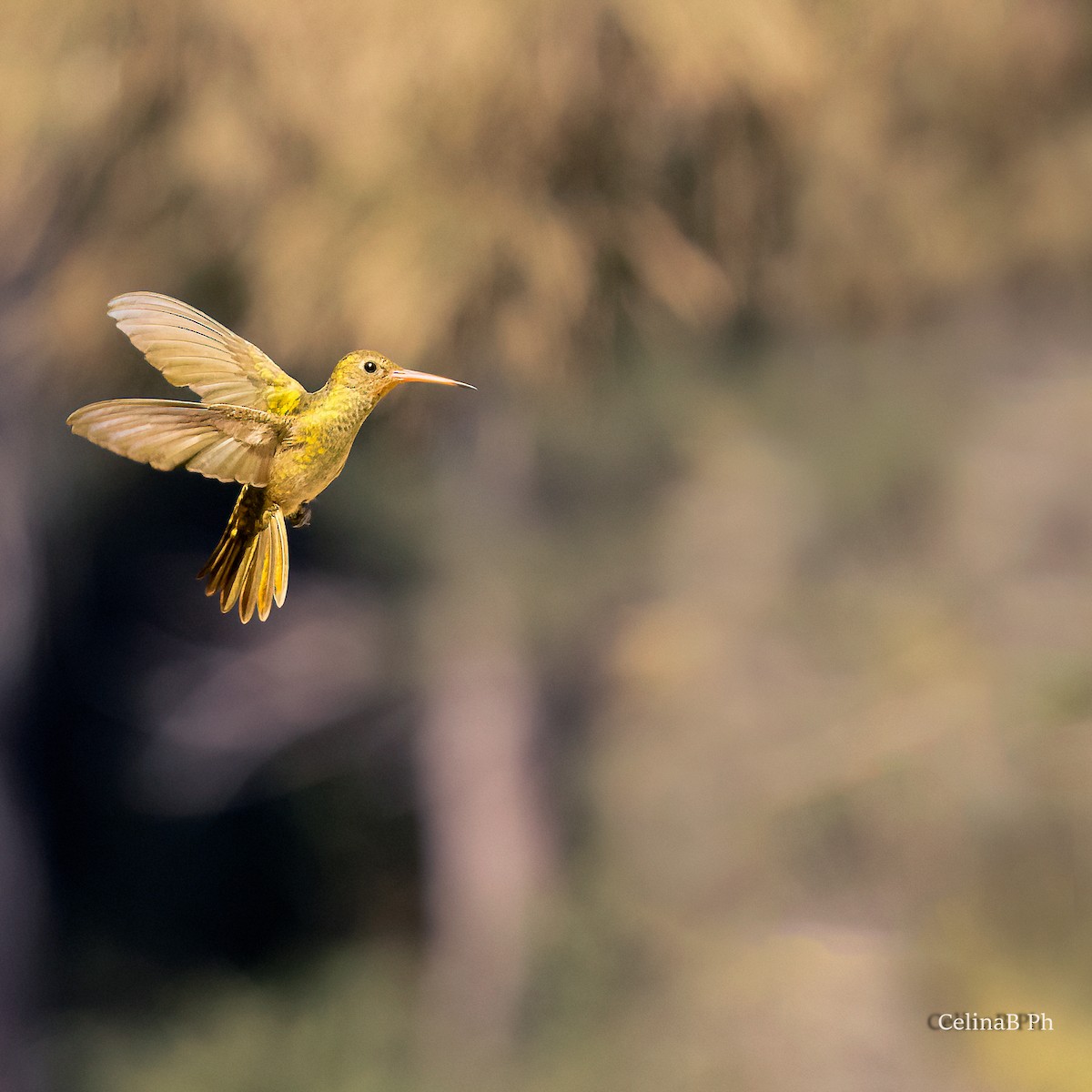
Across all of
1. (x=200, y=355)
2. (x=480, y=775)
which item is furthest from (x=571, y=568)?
(x=200, y=355)

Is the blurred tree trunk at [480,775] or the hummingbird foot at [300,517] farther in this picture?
the blurred tree trunk at [480,775]

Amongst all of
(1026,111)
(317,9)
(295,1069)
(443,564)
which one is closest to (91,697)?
(443,564)

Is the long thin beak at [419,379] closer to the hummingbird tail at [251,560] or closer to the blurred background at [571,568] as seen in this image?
the hummingbird tail at [251,560]

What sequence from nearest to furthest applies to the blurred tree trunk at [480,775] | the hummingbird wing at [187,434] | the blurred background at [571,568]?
the hummingbird wing at [187,434] → the blurred background at [571,568] → the blurred tree trunk at [480,775]

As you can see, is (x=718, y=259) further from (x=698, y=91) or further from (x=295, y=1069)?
(x=295, y=1069)

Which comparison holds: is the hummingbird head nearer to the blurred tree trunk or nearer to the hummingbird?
the hummingbird

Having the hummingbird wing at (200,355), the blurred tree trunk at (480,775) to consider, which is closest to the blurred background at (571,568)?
the blurred tree trunk at (480,775)

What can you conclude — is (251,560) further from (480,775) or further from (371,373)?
(480,775)

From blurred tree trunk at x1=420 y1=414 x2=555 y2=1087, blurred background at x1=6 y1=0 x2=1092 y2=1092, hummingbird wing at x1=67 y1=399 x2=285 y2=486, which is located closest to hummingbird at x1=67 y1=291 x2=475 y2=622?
hummingbird wing at x1=67 y1=399 x2=285 y2=486
